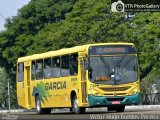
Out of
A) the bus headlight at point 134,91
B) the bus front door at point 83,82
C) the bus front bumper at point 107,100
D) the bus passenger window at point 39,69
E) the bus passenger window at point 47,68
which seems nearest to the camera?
the bus front bumper at point 107,100

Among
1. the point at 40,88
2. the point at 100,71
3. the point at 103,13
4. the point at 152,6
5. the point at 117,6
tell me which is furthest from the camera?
the point at 103,13

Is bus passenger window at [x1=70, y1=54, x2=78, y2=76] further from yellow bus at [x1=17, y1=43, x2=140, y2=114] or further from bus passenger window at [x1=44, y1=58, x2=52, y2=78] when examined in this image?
bus passenger window at [x1=44, y1=58, x2=52, y2=78]

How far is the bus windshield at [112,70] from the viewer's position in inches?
1132

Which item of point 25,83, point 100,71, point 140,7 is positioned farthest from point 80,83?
point 25,83

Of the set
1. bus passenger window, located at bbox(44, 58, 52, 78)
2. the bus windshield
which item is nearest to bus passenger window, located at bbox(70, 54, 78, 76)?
the bus windshield

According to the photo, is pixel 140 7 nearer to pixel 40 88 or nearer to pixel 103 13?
pixel 40 88

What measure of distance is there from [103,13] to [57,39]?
184 inches

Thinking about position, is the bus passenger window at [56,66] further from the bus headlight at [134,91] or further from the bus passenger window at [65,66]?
the bus headlight at [134,91]

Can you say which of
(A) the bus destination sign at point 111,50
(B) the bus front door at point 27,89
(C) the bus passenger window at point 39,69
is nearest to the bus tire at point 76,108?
(A) the bus destination sign at point 111,50

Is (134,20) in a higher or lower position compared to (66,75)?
higher

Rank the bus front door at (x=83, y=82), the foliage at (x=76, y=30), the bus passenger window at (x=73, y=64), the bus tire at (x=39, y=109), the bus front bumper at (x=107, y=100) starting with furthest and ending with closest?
the foliage at (x=76, y=30), the bus tire at (x=39, y=109), the bus passenger window at (x=73, y=64), the bus front door at (x=83, y=82), the bus front bumper at (x=107, y=100)

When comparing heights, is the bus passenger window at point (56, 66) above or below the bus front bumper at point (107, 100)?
above

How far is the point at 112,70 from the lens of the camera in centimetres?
2878

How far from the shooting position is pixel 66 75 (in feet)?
102
